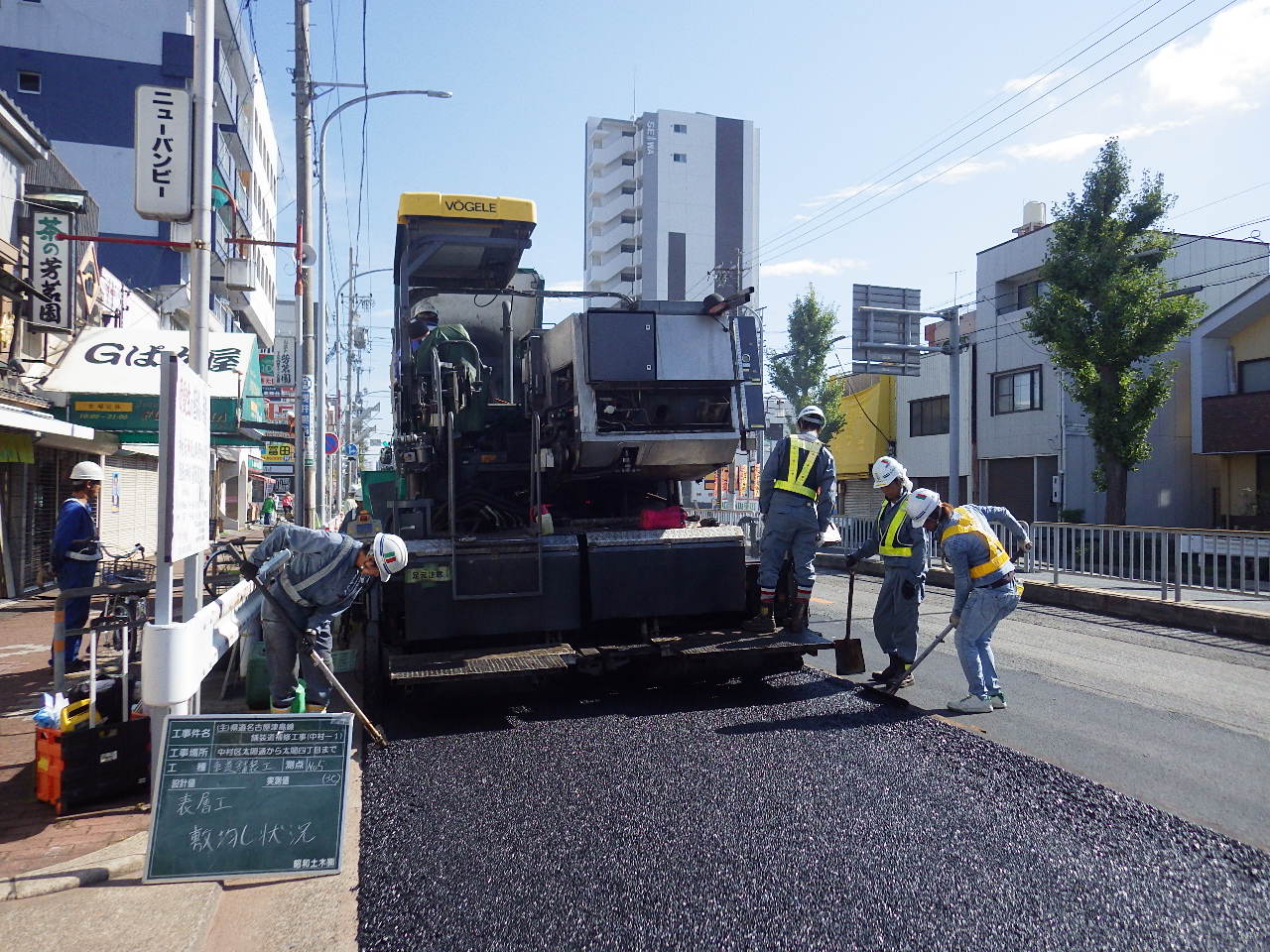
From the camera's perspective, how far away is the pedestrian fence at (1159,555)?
11.1 metres

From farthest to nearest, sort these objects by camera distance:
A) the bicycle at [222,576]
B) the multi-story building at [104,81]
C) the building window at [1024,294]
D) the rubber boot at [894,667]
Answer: the building window at [1024,294] < the multi-story building at [104,81] < the bicycle at [222,576] < the rubber boot at [894,667]

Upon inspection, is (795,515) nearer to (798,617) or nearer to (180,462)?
(798,617)

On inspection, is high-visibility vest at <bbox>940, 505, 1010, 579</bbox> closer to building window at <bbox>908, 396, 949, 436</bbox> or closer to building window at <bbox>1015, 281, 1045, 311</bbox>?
building window at <bbox>1015, 281, 1045, 311</bbox>

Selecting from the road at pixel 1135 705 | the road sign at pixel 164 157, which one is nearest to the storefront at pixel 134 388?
the road sign at pixel 164 157

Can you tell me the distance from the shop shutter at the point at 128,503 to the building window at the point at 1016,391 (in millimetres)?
21536

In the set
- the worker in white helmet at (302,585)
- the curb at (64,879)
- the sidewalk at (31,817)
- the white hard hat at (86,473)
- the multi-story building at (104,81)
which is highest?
the multi-story building at (104,81)

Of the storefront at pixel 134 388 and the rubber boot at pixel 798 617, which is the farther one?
the storefront at pixel 134 388

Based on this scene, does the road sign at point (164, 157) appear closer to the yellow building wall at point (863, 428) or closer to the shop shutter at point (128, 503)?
the shop shutter at point (128, 503)

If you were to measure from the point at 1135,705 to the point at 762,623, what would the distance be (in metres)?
2.75

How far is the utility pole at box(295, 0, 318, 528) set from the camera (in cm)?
1443

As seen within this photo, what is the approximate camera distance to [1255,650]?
9281mm

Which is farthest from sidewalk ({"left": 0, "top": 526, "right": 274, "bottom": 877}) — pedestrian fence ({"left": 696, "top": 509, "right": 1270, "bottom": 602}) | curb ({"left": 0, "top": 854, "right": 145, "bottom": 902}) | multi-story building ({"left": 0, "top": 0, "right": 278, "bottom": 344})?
multi-story building ({"left": 0, "top": 0, "right": 278, "bottom": 344})

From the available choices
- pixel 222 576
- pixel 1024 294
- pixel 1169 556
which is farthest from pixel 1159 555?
pixel 1024 294

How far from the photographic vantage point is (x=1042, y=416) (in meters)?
25.0
